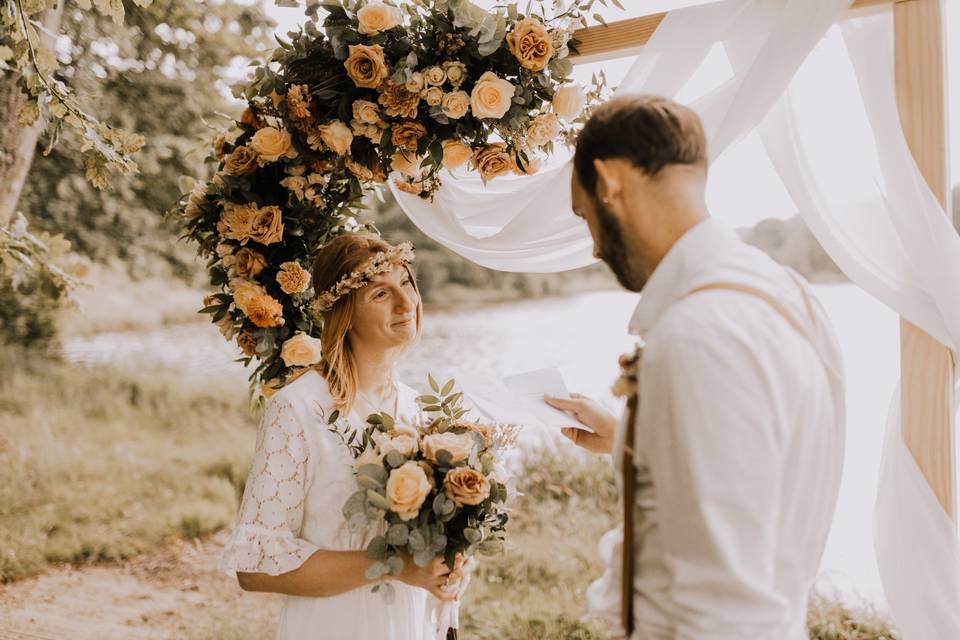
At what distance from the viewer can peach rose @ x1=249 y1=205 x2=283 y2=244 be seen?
8.57 ft

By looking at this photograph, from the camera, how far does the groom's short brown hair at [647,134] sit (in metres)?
1.27

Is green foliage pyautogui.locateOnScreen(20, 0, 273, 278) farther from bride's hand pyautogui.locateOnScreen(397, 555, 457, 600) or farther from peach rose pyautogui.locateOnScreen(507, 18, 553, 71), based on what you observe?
bride's hand pyautogui.locateOnScreen(397, 555, 457, 600)

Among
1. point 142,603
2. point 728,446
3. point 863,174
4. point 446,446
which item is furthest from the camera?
point 142,603

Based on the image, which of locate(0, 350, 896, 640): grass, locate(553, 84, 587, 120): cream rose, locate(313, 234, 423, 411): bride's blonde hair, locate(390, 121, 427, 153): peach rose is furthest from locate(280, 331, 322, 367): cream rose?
locate(0, 350, 896, 640): grass

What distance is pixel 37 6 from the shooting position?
241 cm

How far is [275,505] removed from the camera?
207 cm

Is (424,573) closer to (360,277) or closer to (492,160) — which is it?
(360,277)

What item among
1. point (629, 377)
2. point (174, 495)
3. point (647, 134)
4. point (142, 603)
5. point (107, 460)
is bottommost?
point (142, 603)

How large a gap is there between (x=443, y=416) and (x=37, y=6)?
1963mm

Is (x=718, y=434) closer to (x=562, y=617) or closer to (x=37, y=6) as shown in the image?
(x=37, y=6)

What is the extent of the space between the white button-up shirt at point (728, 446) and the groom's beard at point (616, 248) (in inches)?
2.4

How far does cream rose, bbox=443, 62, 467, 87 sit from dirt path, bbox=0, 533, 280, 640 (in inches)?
153

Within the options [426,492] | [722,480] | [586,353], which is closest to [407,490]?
[426,492]

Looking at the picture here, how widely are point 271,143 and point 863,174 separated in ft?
6.45
